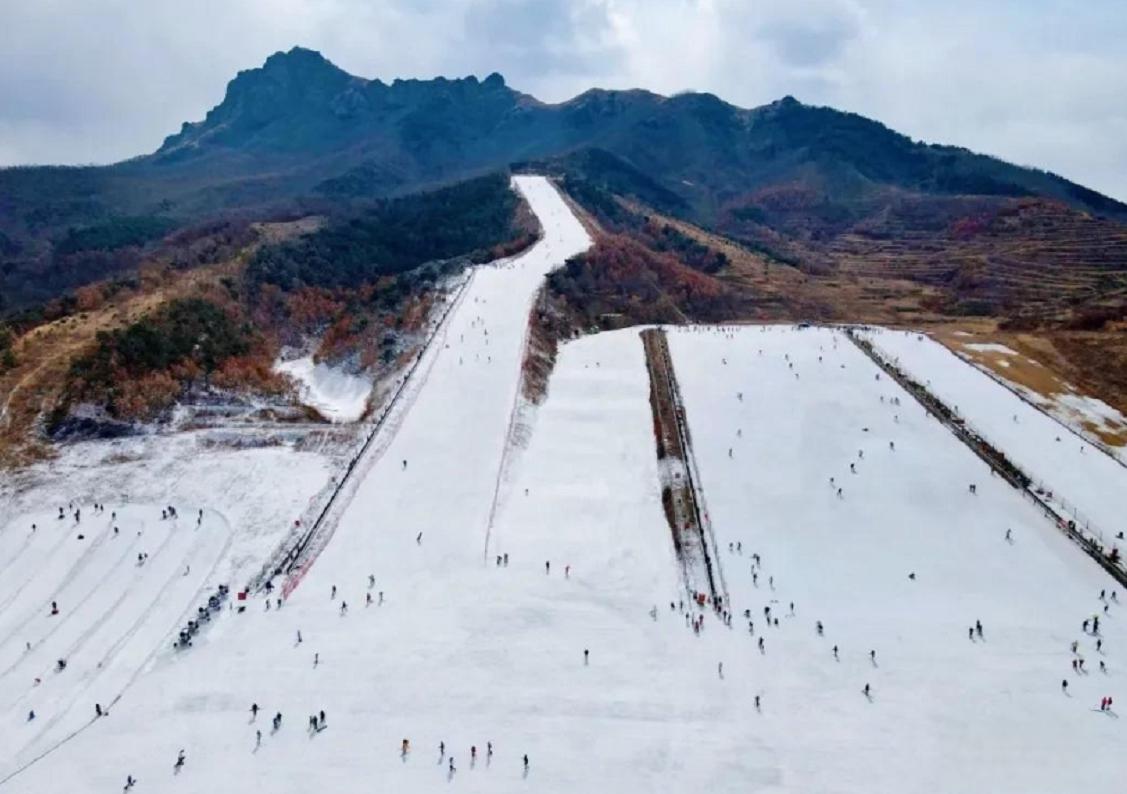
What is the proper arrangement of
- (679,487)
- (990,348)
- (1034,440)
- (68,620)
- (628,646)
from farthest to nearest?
1. (990,348)
2. (1034,440)
3. (679,487)
4. (68,620)
5. (628,646)

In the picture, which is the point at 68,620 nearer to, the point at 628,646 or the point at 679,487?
the point at 628,646

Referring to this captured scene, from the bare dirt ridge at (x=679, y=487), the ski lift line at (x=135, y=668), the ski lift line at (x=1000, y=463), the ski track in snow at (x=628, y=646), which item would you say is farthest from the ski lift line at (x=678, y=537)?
the ski lift line at (x=135, y=668)

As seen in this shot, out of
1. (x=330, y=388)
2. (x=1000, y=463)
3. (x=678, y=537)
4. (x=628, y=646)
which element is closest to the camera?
(x=628, y=646)

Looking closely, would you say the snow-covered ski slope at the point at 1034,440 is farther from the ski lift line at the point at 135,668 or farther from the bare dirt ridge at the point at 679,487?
the ski lift line at the point at 135,668

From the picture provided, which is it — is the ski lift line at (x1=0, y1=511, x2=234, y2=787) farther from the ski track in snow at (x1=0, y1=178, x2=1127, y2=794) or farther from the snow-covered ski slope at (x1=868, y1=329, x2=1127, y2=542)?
the snow-covered ski slope at (x1=868, y1=329, x2=1127, y2=542)

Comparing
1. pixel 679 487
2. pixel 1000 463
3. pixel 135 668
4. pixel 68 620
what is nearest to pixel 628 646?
pixel 679 487

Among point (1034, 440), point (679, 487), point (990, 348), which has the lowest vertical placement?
point (679, 487)

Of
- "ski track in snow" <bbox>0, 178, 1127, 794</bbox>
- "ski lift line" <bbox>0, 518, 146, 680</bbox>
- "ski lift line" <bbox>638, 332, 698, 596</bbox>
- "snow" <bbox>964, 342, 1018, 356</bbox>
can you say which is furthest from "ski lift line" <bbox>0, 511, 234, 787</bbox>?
"snow" <bbox>964, 342, 1018, 356</bbox>
